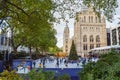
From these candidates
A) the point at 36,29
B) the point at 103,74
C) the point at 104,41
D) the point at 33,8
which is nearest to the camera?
the point at 103,74

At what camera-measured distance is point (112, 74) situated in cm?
561

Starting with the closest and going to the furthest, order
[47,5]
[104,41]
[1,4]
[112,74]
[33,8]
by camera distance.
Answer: [112,74] < [1,4] < [47,5] < [33,8] < [104,41]

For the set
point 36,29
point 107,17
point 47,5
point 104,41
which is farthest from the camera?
point 104,41

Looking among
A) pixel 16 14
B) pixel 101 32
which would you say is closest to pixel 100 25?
pixel 101 32

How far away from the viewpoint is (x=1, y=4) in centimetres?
1702

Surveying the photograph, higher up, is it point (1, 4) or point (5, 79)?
point (1, 4)

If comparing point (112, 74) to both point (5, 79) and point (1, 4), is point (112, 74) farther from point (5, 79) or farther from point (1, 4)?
point (1, 4)

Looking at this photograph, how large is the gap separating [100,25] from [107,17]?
13878cm

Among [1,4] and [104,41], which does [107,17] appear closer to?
[1,4]

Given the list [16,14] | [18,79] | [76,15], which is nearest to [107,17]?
[76,15]

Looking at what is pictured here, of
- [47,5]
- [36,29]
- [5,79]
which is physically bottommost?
[5,79]

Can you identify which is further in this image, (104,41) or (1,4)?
(104,41)

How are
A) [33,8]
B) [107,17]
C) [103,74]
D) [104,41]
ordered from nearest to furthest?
1. [103,74]
2. [107,17]
3. [33,8]
4. [104,41]

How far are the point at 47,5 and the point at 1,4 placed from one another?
461cm
